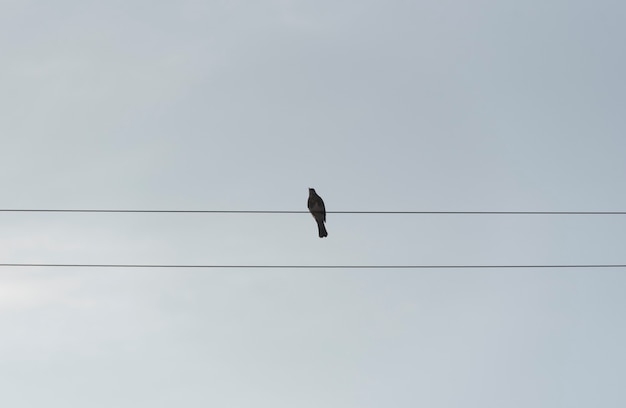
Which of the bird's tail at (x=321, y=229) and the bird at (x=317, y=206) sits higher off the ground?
the bird at (x=317, y=206)

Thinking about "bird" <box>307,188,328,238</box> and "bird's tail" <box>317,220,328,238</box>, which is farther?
"bird's tail" <box>317,220,328,238</box>

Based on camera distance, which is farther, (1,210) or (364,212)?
(1,210)

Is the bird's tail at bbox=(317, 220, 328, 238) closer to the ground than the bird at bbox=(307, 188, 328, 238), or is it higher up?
closer to the ground

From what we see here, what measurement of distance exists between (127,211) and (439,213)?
18.6ft

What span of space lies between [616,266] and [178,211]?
8.21 m

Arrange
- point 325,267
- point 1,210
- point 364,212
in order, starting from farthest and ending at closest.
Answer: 1. point 325,267
2. point 1,210
3. point 364,212

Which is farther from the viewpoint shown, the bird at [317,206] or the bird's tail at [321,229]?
the bird's tail at [321,229]

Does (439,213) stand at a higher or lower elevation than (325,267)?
higher

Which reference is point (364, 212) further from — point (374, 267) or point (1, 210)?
point (1, 210)

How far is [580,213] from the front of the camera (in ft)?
49.0

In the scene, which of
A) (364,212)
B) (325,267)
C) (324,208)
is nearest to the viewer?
(364,212)

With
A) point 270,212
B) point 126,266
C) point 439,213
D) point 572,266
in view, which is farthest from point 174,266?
point 572,266

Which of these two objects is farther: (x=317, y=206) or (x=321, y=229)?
(x=321, y=229)

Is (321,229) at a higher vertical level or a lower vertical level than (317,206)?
lower
